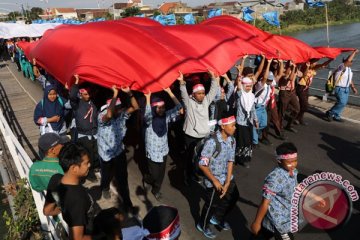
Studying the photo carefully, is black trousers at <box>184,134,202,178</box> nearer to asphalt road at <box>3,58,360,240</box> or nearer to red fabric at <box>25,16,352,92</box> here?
asphalt road at <box>3,58,360,240</box>

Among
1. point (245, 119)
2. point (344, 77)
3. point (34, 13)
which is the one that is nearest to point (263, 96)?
point (245, 119)

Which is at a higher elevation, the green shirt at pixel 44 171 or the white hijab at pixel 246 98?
the green shirt at pixel 44 171

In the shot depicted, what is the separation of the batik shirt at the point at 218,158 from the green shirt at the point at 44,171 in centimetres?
137

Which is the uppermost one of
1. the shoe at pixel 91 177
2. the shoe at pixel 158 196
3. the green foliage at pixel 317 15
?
the shoe at pixel 91 177

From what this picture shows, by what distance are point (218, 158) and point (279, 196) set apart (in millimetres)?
847

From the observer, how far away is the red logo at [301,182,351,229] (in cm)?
259

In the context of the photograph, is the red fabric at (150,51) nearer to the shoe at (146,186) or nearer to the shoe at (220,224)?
the shoe at (146,186)

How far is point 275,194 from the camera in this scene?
2791 mm

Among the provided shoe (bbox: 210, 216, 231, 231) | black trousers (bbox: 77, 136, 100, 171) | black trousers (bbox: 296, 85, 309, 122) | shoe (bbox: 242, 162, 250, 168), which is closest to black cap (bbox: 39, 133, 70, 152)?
black trousers (bbox: 77, 136, 100, 171)

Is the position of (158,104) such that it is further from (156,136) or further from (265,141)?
(265,141)

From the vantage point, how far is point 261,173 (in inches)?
214

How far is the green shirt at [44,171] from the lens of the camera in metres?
2.98

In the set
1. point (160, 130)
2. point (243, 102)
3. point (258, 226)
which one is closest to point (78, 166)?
point (258, 226)

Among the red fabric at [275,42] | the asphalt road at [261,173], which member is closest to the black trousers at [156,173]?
the asphalt road at [261,173]
